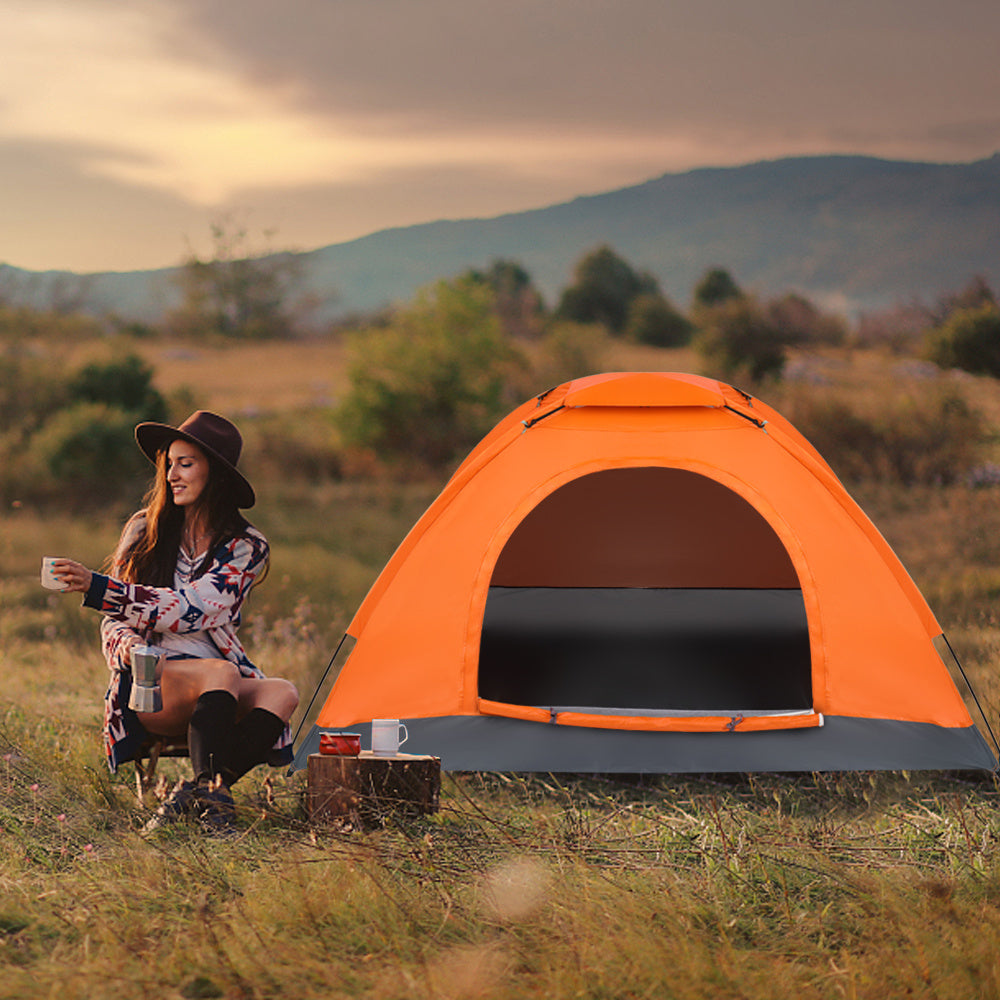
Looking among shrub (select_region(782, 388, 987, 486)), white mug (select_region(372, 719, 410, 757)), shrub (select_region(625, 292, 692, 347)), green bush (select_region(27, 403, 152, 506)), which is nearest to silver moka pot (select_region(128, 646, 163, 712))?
white mug (select_region(372, 719, 410, 757))

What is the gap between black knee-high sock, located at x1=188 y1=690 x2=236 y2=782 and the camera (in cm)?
320

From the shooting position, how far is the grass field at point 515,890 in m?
2.29

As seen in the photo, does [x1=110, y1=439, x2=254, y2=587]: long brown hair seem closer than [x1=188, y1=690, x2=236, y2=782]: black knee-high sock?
No

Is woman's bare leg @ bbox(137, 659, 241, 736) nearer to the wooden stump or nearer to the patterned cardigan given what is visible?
the patterned cardigan

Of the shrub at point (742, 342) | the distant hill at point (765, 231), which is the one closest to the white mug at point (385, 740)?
the shrub at point (742, 342)

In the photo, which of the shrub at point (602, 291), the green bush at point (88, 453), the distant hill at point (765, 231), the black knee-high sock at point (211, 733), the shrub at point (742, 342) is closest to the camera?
the black knee-high sock at point (211, 733)

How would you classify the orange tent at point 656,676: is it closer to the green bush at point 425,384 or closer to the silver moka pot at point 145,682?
the silver moka pot at point 145,682

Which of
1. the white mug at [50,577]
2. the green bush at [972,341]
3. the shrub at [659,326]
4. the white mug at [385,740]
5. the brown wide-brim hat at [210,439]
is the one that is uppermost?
the shrub at [659,326]

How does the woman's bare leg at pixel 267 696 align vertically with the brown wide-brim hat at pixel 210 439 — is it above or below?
below

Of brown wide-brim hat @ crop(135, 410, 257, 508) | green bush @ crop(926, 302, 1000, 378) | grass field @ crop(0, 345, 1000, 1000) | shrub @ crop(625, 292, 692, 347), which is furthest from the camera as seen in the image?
shrub @ crop(625, 292, 692, 347)

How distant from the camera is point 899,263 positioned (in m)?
80.2

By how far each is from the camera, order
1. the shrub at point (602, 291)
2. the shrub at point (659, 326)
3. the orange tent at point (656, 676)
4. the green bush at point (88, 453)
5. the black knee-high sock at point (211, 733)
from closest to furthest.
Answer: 1. the black knee-high sock at point (211, 733)
2. the orange tent at point (656, 676)
3. the green bush at point (88, 453)
4. the shrub at point (659, 326)
5. the shrub at point (602, 291)

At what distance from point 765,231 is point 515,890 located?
10943cm

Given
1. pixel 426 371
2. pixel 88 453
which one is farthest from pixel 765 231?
pixel 88 453
